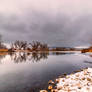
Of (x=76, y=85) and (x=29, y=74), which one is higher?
(x=76, y=85)

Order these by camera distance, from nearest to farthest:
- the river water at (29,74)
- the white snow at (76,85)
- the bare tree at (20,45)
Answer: the white snow at (76,85)
the river water at (29,74)
the bare tree at (20,45)

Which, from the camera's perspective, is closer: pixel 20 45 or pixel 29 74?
pixel 29 74

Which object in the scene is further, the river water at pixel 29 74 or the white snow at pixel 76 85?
the river water at pixel 29 74

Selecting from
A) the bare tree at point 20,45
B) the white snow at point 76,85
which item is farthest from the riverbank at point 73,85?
the bare tree at point 20,45

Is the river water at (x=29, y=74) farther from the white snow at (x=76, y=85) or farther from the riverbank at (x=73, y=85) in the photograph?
the white snow at (x=76, y=85)

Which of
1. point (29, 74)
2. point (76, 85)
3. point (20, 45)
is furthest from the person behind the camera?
point (20, 45)

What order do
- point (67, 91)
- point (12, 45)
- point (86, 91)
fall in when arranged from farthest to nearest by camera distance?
point (12, 45), point (67, 91), point (86, 91)

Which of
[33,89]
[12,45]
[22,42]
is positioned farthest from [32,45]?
[33,89]

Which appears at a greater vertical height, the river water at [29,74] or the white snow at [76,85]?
the white snow at [76,85]

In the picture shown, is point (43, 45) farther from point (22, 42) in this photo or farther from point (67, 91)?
point (67, 91)

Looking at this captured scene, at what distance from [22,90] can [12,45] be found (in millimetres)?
121147

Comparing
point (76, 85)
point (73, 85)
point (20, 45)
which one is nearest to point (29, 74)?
point (73, 85)

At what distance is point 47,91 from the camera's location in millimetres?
6375

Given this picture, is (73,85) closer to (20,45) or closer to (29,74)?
(29,74)
